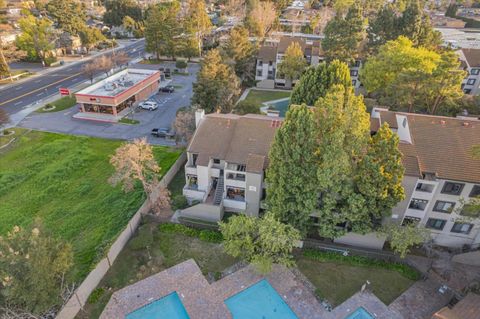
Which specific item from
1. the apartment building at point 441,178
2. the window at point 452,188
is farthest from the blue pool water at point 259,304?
the window at point 452,188

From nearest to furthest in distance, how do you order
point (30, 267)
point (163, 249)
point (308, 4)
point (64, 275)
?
1. point (30, 267)
2. point (64, 275)
3. point (163, 249)
4. point (308, 4)

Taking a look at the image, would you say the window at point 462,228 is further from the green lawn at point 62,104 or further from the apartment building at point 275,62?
the green lawn at point 62,104

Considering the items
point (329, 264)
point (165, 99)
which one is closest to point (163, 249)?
point (329, 264)

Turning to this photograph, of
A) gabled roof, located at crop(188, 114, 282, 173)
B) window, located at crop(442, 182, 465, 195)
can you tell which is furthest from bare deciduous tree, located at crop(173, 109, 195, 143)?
window, located at crop(442, 182, 465, 195)

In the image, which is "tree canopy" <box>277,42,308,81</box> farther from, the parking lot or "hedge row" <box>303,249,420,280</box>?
"hedge row" <box>303,249,420,280</box>

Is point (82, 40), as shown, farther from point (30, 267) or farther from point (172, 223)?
point (30, 267)

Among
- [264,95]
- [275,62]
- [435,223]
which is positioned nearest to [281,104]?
[264,95]
